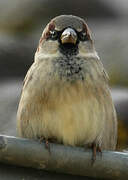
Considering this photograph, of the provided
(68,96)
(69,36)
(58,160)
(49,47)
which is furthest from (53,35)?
(58,160)

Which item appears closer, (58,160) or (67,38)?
(58,160)

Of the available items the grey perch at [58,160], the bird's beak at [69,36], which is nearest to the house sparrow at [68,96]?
the bird's beak at [69,36]

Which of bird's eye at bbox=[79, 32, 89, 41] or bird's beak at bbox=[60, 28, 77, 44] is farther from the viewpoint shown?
bird's eye at bbox=[79, 32, 89, 41]

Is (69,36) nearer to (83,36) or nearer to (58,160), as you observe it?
(83,36)

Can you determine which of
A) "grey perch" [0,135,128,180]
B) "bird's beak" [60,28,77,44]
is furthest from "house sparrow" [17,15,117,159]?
"grey perch" [0,135,128,180]

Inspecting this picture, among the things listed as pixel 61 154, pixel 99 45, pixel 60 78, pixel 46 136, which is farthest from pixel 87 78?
pixel 99 45

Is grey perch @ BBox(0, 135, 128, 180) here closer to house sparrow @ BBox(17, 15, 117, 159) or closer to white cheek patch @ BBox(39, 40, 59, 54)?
house sparrow @ BBox(17, 15, 117, 159)

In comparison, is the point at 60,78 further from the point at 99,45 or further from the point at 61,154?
the point at 99,45
